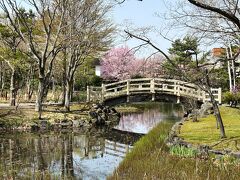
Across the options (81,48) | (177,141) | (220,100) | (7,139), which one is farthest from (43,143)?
(220,100)

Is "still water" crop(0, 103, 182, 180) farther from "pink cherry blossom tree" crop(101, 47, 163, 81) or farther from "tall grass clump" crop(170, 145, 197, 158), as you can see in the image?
"pink cherry blossom tree" crop(101, 47, 163, 81)

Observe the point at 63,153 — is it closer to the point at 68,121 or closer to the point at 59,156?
the point at 59,156

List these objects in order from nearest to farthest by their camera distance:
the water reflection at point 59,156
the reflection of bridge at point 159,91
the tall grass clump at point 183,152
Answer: the tall grass clump at point 183,152
the water reflection at point 59,156
the reflection of bridge at point 159,91

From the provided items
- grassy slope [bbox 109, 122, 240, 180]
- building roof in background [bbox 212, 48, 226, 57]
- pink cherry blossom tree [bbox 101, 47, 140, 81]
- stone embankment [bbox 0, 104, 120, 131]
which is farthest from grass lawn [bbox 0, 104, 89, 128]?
pink cherry blossom tree [bbox 101, 47, 140, 81]

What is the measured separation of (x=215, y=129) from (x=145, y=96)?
50.9 feet

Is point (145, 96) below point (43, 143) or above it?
above

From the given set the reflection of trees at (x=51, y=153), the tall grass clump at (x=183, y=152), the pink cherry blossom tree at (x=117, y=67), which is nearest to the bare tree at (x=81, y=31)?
the reflection of trees at (x=51, y=153)

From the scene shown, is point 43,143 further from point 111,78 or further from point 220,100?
point 111,78

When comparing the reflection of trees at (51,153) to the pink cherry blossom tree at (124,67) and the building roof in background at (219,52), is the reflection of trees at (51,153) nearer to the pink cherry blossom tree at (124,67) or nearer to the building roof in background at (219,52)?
the building roof in background at (219,52)

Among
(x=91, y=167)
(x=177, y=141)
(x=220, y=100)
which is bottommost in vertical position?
(x=91, y=167)

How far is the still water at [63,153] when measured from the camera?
1100 cm

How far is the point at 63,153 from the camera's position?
48.0 ft

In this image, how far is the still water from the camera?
36.1 feet

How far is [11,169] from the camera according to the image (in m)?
11.1
